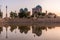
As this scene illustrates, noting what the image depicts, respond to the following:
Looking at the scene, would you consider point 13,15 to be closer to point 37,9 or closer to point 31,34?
point 37,9

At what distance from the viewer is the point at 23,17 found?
1849 inches

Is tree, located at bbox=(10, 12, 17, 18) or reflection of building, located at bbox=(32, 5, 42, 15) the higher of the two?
reflection of building, located at bbox=(32, 5, 42, 15)

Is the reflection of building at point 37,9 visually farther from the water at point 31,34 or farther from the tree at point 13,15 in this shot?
the water at point 31,34

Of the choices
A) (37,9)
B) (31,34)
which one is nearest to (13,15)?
(37,9)

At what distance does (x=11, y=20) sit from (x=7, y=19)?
1.70 meters

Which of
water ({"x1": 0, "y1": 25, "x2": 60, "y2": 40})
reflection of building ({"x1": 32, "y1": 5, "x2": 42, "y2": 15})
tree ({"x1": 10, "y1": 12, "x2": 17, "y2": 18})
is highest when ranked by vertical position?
reflection of building ({"x1": 32, "y1": 5, "x2": 42, "y2": 15})

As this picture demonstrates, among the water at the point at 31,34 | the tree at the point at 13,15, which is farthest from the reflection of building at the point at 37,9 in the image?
the water at the point at 31,34

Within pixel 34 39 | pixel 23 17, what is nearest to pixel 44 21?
pixel 23 17

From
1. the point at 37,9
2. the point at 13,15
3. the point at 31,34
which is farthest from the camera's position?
the point at 37,9

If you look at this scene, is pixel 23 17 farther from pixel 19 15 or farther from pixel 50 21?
pixel 50 21

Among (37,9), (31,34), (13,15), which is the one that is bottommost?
(31,34)

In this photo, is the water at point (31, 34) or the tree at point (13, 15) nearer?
the water at point (31, 34)

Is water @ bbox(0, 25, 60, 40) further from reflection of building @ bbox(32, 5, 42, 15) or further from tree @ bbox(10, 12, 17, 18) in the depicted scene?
reflection of building @ bbox(32, 5, 42, 15)

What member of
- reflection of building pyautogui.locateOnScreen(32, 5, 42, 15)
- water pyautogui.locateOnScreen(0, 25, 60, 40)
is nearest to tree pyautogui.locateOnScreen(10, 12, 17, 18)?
reflection of building pyautogui.locateOnScreen(32, 5, 42, 15)
